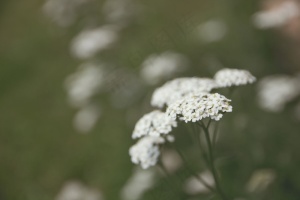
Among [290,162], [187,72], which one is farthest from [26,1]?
[290,162]

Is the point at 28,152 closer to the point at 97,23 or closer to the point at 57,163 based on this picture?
the point at 57,163

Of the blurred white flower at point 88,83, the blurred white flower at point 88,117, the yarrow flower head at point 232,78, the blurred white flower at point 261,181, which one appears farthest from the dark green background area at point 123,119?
the yarrow flower head at point 232,78

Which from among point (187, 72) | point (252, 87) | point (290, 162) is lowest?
point (290, 162)

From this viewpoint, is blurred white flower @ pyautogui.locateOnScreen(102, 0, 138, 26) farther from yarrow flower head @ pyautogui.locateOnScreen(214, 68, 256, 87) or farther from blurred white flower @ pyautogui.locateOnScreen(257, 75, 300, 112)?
yarrow flower head @ pyautogui.locateOnScreen(214, 68, 256, 87)

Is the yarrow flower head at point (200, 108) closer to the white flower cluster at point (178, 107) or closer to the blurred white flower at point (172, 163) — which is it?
the white flower cluster at point (178, 107)

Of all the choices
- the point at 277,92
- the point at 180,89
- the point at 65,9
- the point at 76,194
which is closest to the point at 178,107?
the point at 180,89

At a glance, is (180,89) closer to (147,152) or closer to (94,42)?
(147,152)
